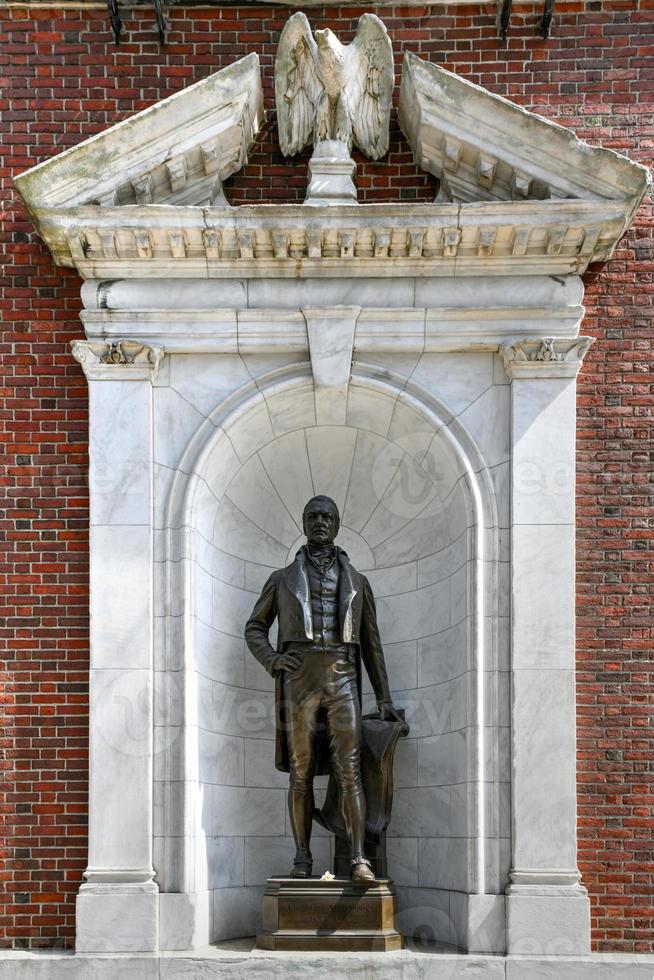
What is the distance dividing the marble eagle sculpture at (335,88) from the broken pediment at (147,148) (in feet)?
1.25

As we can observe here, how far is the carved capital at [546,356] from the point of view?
10672 mm

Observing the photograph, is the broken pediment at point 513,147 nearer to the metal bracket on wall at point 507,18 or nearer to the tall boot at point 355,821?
the metal bracket on wall at point 507,18

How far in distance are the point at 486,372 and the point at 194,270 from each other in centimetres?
214

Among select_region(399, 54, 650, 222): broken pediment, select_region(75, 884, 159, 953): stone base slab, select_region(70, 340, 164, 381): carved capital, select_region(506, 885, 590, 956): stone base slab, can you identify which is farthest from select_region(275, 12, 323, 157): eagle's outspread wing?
select_region(506, 885, 590, 956): stone base slab

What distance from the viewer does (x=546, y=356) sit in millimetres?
10688

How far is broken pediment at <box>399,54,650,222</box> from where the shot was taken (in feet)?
34.7

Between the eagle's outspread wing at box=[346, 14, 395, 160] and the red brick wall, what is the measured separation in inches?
6.4

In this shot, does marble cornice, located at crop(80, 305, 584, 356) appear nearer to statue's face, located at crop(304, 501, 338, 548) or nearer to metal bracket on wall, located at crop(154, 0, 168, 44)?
statue's face, located at crop(304, 501, 338, 548)

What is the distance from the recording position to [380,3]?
1146 cm

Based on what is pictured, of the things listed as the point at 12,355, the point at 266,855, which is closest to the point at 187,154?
the point at 12,355

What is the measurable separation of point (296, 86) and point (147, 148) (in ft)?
4.07

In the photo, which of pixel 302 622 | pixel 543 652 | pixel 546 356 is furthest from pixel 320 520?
pixel 546 356

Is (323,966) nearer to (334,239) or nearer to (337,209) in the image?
(334,239)

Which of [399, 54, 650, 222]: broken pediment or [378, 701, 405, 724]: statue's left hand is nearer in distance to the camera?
[399, 54, 650, 222]: broken pediment
